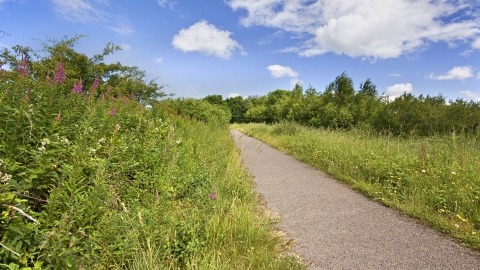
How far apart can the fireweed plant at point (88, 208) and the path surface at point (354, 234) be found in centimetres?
46

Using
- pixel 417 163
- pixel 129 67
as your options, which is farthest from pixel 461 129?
pixel 129 67

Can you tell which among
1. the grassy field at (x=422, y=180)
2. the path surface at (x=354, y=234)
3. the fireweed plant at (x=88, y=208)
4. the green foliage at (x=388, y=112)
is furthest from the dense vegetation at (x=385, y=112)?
the fireweed plant at (x=88, y=208)

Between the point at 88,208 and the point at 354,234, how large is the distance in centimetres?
307

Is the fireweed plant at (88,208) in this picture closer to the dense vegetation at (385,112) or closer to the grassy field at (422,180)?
the grassy field at (422,180)

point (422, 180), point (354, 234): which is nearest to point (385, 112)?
point (422, 180)

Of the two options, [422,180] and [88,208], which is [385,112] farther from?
[88,208]

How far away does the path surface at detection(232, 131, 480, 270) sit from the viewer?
250cm

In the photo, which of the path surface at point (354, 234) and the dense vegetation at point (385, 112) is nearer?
the path surface at point (354, 234)

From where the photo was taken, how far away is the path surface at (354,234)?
2.50m

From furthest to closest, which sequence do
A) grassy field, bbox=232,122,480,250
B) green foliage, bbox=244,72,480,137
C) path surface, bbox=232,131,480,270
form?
green foliage, bbox=244,72,480,137
grassy field, bbox=232,122,480,250
path surface, bbox=232,131,480,270

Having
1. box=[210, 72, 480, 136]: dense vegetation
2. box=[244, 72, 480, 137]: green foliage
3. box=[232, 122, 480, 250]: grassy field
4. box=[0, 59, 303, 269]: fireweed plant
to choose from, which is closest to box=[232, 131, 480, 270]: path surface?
box=[232, 122, 480, 250]: grassy field

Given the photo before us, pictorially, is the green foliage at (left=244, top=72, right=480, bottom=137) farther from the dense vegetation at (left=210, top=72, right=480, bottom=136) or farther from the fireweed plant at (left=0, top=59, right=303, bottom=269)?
the fireweed plant at (left=0, top=59, right=303, bottom=269)

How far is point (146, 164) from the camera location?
11.0 ft

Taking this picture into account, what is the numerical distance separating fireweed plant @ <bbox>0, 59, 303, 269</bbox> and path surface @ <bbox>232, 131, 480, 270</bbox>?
1.50 feet
